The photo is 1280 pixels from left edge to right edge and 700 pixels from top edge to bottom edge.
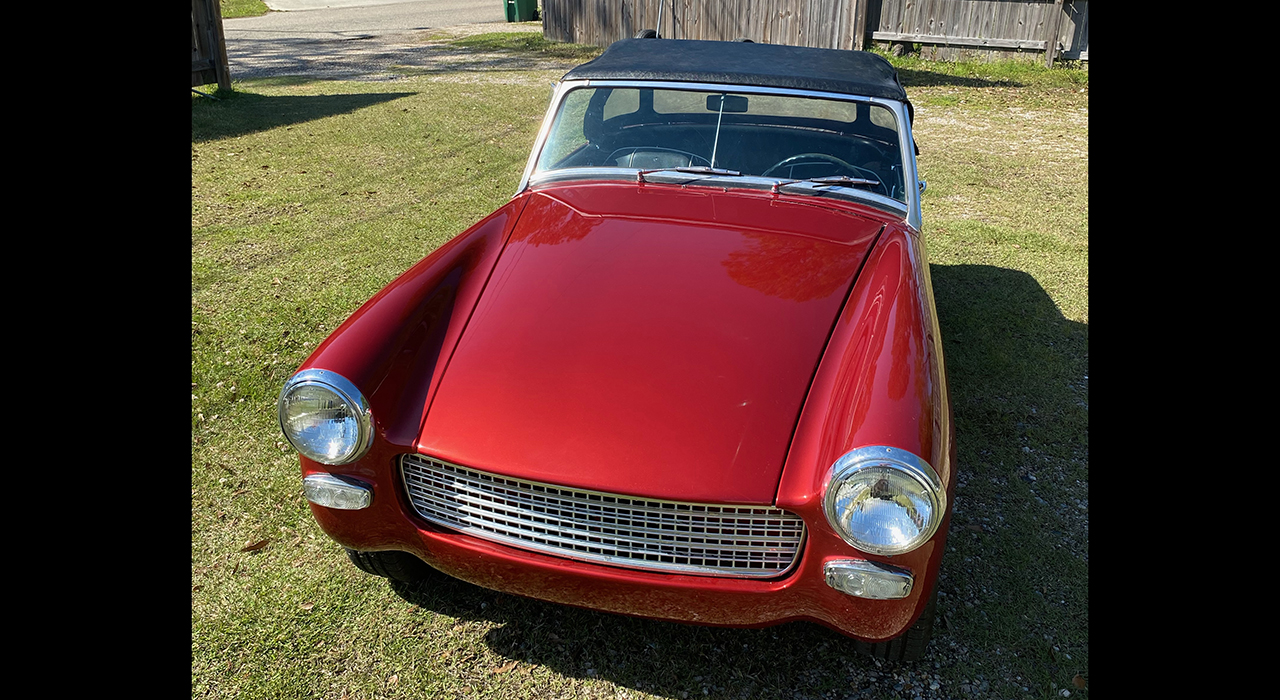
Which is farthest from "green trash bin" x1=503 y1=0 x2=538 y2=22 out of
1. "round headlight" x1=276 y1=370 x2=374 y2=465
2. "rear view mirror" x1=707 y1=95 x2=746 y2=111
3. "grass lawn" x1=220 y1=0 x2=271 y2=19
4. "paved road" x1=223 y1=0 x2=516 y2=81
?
"round headlight" x1=276 y1=370 x2=374 y2=465

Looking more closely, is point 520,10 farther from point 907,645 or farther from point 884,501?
point 884,501

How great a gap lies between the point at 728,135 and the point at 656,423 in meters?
1.78

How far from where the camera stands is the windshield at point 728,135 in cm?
353

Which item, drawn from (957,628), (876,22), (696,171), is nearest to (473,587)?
(957,628)

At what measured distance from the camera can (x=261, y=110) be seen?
10641 millimetres

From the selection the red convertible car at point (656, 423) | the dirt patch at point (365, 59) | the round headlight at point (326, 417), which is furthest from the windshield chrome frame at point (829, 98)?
the dirt patch at point (365, 59)

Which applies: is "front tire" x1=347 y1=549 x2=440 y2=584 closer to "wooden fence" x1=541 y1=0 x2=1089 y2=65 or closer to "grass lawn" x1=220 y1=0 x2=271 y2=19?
"wooden fence" x1=541 y1=0 x2=1089 y2=65

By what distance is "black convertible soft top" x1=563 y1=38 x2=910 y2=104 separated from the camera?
11.8 ft

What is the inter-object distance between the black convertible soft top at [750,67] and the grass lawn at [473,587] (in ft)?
5.52

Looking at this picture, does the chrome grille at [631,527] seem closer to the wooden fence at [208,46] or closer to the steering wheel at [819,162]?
the steering wheel at [819,162]

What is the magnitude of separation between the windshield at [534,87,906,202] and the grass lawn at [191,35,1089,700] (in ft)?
4.66
